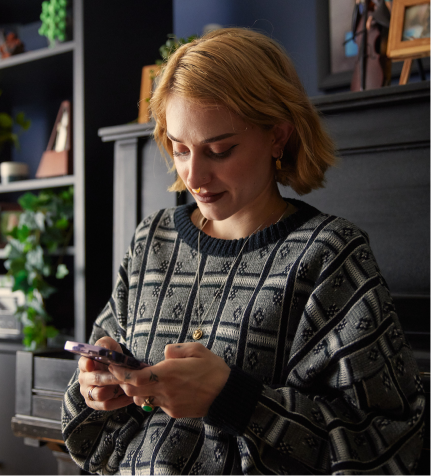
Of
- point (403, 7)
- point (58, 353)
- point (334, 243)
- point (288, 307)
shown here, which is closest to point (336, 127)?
point (403, 7)

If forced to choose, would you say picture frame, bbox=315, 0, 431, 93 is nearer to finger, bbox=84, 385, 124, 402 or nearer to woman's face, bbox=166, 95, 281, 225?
woman's face, bbox=166, 95, 281, 225

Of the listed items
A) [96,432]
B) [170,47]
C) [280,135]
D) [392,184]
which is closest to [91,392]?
[96,432]

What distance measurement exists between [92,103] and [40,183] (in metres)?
0.40

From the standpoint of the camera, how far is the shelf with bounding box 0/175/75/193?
6.04 ft

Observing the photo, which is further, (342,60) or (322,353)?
(342,60)

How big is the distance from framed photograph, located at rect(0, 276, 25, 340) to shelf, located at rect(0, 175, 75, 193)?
384 millimetres

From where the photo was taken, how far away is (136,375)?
70 centimetres

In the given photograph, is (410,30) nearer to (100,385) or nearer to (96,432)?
(100,385)

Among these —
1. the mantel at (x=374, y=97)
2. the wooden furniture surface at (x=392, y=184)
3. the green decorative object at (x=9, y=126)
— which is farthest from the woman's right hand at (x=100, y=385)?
the green decorative object at (x=9, y=126)

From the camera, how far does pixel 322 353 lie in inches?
33.3

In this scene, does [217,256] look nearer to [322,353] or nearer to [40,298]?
[322,353]

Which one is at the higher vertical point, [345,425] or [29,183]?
[29,183]

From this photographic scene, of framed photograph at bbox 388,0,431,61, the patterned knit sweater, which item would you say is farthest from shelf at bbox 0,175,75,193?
framed photograph at bbox 388,0,431,61

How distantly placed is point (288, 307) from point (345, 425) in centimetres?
23
